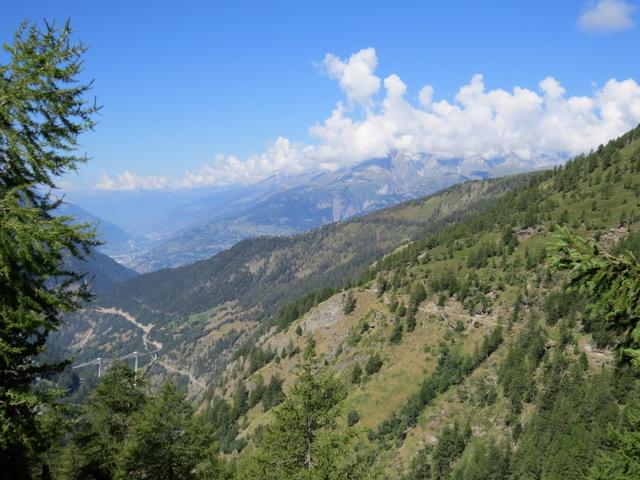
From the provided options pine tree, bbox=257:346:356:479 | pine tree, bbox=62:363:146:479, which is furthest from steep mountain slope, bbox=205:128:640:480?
pine tree, bbox=62:363:146:479

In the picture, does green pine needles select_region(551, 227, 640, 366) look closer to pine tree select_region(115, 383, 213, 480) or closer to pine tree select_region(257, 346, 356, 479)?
pine tree select_region(257, 346, 356, 479)

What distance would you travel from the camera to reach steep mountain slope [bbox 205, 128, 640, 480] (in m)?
67.9

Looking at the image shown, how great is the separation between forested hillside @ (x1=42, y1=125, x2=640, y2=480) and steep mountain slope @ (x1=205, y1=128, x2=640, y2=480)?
0.37 meters

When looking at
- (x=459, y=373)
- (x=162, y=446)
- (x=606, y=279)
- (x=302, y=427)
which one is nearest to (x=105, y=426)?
(x=162, y=446)

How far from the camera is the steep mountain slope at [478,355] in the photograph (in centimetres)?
6794

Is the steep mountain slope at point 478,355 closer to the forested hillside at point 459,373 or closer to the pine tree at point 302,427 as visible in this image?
the forested hillside at point 459,373

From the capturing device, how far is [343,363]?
421 ft

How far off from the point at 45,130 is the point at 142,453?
26.4m

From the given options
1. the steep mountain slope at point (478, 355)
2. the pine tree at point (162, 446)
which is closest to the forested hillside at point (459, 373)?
the pine tree at point (162, 446)

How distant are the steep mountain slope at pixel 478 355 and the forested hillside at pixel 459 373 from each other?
0.37m

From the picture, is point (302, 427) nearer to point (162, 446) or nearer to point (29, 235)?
point (162, 446)

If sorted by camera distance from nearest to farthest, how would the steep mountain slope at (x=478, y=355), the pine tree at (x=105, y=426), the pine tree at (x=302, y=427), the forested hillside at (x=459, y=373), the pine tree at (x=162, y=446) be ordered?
the forested hillside at (x=459, y=373) → the pine tree at (x=302, y=427) → the pine tree at (x=162, y=446) → the pine tree at (x=105, y=426) → the steep mountain slope at (x=478, y=355)

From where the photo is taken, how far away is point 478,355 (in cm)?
9731

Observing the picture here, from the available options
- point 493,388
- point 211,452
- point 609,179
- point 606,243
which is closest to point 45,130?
point 211,452
